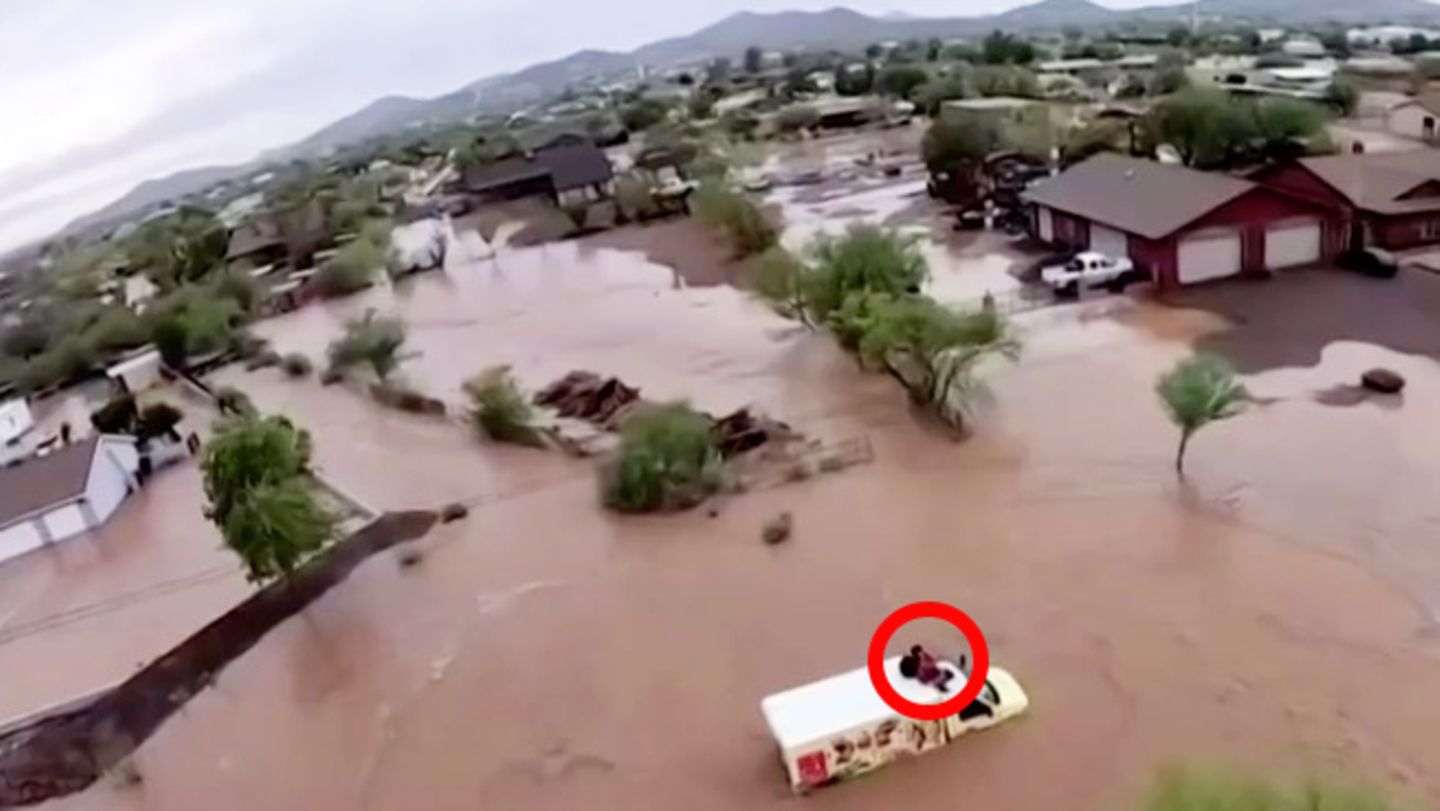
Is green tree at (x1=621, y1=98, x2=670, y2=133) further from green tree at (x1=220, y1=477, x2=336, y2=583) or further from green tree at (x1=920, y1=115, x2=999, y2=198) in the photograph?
green tree at (x1=220, y1=477, x2=336, y2=583)

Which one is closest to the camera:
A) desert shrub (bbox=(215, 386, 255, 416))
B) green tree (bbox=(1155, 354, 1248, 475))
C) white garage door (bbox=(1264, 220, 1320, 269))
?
green tree (bbox=(1155, 354, 1248, 475))

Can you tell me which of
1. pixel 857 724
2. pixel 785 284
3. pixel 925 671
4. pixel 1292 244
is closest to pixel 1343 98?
pixel 1292 244

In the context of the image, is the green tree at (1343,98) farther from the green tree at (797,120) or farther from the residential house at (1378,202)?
the green tree at (797,120)

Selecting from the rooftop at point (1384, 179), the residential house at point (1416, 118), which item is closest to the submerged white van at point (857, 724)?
the rooftop at point (1384, 179)

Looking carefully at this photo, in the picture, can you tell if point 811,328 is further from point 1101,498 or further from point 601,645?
point 601,645

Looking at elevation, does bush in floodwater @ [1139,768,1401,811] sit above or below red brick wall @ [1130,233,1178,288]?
above

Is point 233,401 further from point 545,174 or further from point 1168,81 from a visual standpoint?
point 1168,81

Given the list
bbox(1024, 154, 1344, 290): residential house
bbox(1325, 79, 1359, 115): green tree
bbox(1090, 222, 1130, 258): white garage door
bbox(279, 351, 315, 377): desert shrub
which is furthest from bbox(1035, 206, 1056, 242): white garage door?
bbox(279, 351, 315, 377): desert shrub
